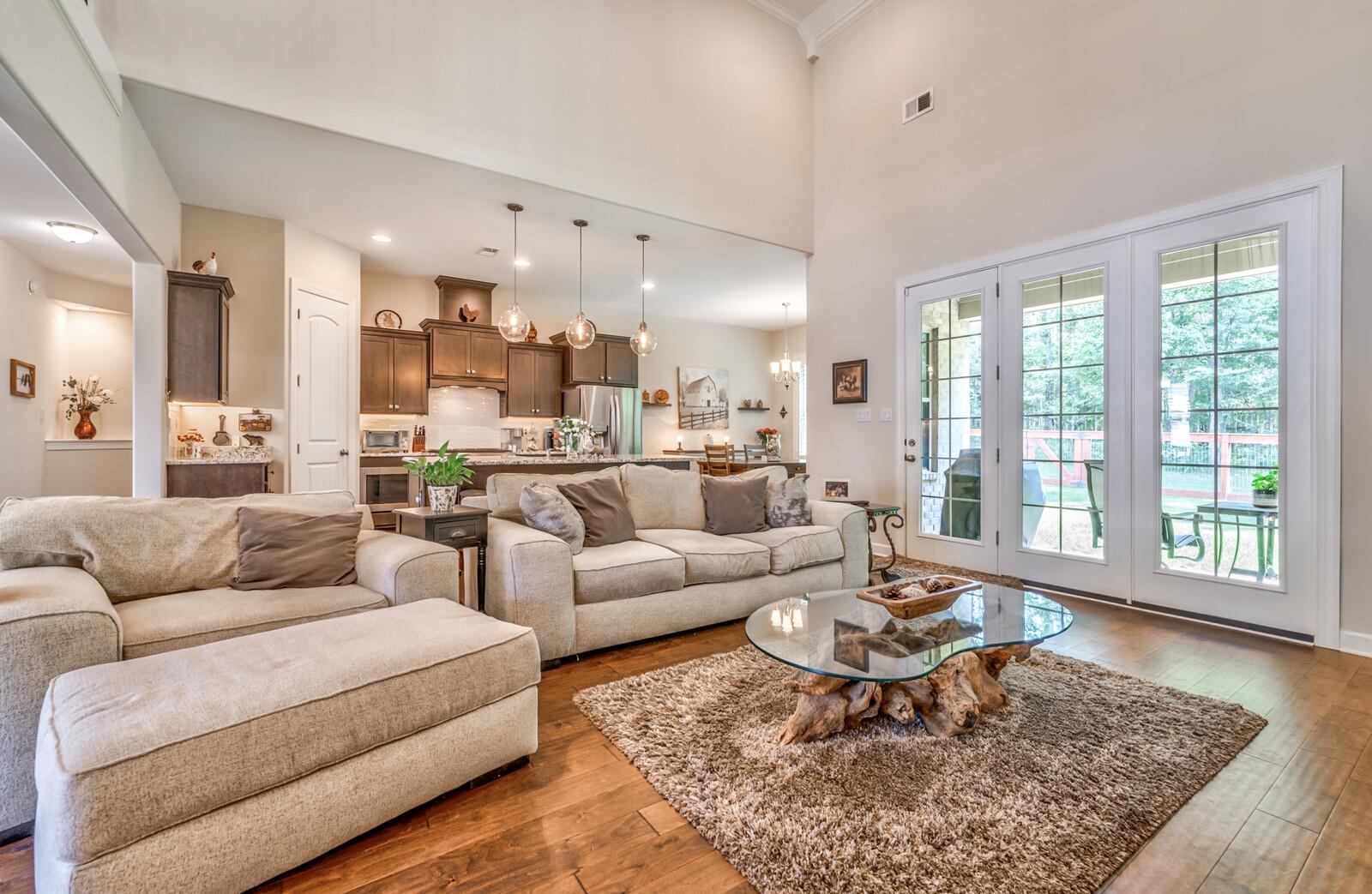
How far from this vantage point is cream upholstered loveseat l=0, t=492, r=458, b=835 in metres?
1.47

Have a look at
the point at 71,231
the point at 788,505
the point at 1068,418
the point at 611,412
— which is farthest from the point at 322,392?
the point at 1068,418

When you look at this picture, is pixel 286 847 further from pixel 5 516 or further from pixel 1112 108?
pixel 1112 108

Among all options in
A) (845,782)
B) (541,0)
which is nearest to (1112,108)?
(541,0)

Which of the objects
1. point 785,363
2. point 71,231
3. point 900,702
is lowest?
point 900,702

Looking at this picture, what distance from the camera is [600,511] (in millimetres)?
3207

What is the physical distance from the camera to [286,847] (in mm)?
1341

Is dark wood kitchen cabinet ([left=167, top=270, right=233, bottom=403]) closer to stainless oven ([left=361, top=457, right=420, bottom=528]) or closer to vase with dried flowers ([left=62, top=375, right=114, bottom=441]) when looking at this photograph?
stainless oven ([left=361, top=457, right=420, bottom=528])

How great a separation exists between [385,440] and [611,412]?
2633 millimetres

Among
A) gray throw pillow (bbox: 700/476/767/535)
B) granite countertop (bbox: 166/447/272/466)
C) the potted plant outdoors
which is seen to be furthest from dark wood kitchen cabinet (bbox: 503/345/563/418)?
gray throw pillow (bbox: 700/476/767/535)

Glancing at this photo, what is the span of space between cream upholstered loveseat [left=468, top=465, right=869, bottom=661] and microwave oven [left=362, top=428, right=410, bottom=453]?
13.5 feet

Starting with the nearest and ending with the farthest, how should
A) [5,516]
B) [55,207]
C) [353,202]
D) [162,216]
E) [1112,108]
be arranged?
[5,516] → [1112,108] → [162,216] → [55,207] → [353,202]

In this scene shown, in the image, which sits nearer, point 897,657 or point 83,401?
point 897,657

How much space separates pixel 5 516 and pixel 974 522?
5070 mm

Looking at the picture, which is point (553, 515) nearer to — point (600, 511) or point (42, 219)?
point (600, 511)
